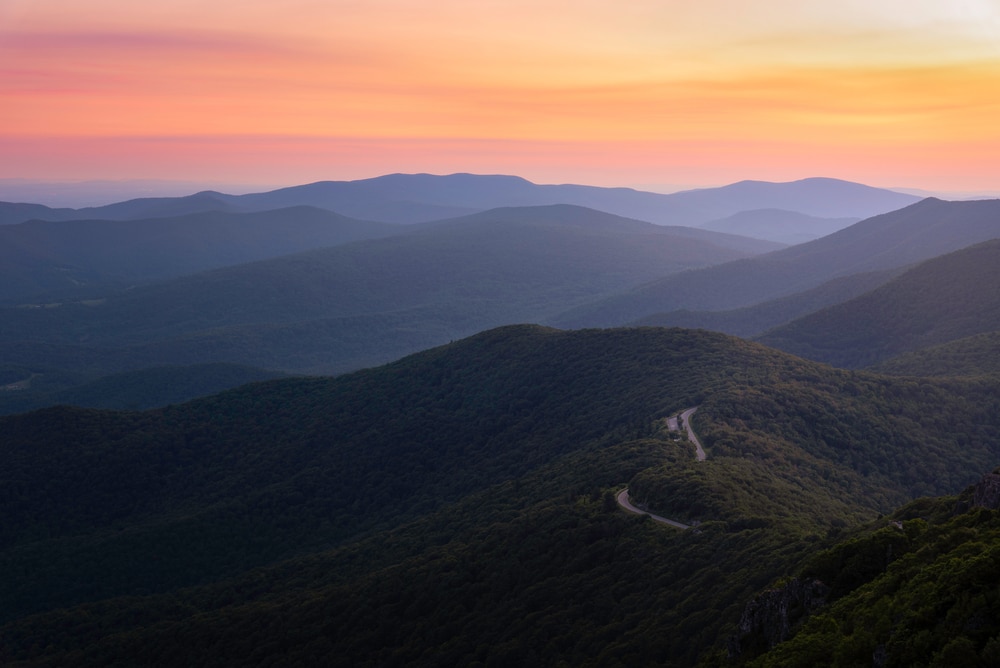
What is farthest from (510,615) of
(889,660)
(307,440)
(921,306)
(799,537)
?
(921,306)

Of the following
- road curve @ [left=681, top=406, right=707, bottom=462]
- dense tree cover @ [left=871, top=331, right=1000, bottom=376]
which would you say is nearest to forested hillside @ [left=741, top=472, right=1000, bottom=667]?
road curve @ [left=681, top=406, right=707, bottom=462]

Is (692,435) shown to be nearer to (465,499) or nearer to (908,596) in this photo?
(465,499)

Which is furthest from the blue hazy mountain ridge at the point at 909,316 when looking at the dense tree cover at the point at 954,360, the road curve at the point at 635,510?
the road curve at the point at 635,510

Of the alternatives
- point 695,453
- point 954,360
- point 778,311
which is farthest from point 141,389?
point 954,360

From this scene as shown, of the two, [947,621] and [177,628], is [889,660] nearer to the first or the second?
[947,621]

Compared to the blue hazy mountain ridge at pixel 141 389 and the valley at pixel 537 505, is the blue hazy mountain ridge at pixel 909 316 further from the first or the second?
the blue hazy mountain ridge at pixel 141 389

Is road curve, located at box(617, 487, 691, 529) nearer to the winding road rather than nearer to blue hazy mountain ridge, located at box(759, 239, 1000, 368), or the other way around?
the winding road
